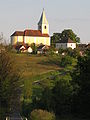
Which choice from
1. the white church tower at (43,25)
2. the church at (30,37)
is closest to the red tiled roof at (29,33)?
the church at (30,37)

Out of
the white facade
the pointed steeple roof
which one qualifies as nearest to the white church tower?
the pointed steeple roof

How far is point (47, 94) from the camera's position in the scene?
29109 millimetres

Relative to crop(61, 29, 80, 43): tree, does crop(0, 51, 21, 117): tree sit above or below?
below

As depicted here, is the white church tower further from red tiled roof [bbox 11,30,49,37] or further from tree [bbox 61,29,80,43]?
tree [bbox 61,29,80,43]

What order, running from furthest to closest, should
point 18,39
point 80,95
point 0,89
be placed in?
point 18,39 < point 80,95 < point 0,89

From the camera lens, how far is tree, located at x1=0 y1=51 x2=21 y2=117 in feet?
79.1

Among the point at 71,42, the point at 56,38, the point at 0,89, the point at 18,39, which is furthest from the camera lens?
the point at 56,38

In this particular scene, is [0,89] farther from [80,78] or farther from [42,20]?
[42,20]

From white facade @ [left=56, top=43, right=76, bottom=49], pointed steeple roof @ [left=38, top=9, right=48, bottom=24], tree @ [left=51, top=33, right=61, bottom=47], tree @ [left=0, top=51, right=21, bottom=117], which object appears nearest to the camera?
tree @ [left=0, top=51, right=21, bottom=117]

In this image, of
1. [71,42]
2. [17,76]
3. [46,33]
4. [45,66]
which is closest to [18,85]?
[17,76]

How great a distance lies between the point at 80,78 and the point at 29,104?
4.73 meters

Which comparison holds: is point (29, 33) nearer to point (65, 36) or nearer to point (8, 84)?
point (65, 36)

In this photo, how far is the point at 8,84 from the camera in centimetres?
2423

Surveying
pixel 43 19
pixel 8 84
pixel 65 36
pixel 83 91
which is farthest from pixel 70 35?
pixel 8 84
